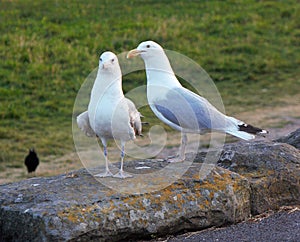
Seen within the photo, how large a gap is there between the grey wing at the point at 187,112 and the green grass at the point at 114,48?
592 centimetres

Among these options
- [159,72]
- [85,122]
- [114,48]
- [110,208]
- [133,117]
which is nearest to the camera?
[110,208]

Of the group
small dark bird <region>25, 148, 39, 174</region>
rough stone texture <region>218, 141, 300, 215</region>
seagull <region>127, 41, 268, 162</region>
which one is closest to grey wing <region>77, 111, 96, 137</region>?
seagull <region>127, 41, 268, 162</region>

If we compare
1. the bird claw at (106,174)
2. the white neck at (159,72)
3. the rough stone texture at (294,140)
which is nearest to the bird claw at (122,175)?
the bird claw at (106,174)

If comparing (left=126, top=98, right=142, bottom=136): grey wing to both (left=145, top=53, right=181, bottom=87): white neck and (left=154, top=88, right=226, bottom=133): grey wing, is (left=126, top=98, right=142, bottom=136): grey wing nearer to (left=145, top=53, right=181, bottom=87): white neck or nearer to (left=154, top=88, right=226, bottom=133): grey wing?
(left=154, top=88, right=226, bottom=133): grey wing

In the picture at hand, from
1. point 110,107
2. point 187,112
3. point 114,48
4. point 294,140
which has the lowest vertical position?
point 114,48

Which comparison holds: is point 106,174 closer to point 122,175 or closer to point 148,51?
point 122,175

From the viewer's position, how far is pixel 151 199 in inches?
232

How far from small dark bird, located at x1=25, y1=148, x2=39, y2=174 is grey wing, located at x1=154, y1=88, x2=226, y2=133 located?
5083 mm

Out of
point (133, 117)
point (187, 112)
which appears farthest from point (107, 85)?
point (187, 112)

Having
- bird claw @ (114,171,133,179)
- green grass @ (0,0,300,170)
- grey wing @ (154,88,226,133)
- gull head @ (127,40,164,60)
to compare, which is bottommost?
green grass @ (0,0,300,170)

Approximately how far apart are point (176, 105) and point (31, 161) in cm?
527

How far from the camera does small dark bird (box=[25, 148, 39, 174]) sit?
1129cm

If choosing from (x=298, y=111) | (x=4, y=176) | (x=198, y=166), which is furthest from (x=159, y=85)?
(x=298, y=111)

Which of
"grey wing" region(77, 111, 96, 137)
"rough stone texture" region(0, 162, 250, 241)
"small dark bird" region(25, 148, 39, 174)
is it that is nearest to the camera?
"rough stone texture" region(0, 162, 250, 241)
